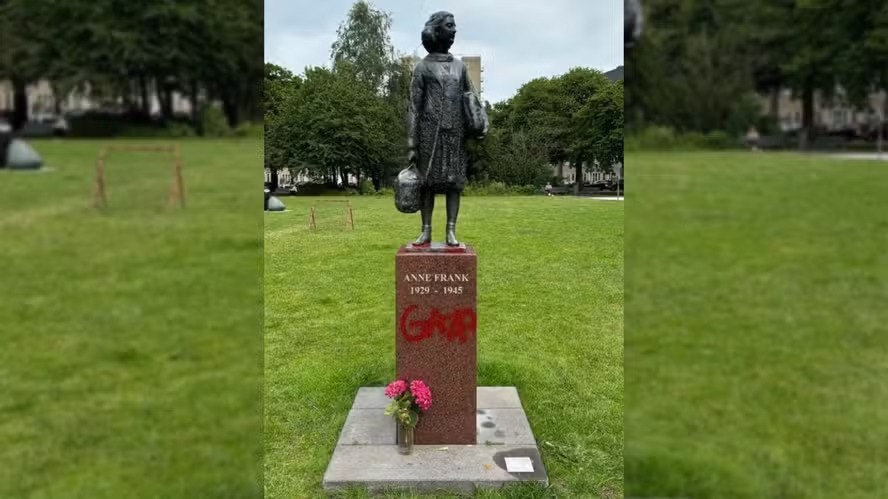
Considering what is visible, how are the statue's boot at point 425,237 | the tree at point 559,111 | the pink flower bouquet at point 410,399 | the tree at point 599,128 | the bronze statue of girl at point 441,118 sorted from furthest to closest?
the tree at point 599,128
the tree at point 559,111
the statue's boot at point 425,237
the bronze statue of girl at point 441,118
the pink flower bouquet at point 410,399

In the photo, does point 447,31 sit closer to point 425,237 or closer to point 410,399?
point 425,237

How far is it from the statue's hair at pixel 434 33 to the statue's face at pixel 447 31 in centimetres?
2

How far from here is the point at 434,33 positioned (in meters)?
4.65

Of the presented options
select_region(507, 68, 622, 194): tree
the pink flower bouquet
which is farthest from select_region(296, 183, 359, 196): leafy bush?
the pink flower bouquet

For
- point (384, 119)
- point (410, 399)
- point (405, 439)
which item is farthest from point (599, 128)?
point (405, 439)

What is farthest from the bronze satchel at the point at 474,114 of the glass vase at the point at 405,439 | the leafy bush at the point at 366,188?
the leafy bush at the point at 366,188

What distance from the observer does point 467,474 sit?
4.23 meters

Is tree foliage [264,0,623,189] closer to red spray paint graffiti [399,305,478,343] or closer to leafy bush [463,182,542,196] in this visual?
leafy bush [463,182,542,196]

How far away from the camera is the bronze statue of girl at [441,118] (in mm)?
4715

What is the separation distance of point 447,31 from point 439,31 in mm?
62

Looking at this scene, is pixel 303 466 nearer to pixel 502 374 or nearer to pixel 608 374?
pixel 502 374

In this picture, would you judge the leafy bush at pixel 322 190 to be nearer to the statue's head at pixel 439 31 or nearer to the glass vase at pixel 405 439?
the statue's head at pixel 439 31

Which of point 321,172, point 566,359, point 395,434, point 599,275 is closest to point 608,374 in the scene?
point 566,359

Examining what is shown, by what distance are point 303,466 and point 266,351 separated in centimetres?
267
